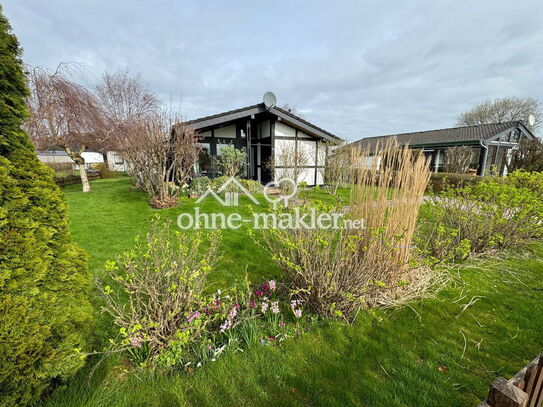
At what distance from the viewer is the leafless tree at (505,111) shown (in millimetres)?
24297

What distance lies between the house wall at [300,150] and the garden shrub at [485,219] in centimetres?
696

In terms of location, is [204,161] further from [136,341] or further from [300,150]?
[136,341]

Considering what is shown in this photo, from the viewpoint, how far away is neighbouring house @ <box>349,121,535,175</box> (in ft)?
48.0

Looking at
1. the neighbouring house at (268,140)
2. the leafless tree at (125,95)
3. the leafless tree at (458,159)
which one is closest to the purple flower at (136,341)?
the neighbouring house at (268,140)

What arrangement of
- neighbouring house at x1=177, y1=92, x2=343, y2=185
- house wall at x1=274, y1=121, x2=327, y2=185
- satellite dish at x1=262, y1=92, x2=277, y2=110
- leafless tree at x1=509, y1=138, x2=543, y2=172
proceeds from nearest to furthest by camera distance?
satellite dish at x1=262, y1=92, x2=277, y2=110, neighbouring house at x1=177, y1=92, x2=343, y2=185, leafless tree at x1=509, y1=138, x2=543, y2=172, house wall at x1=274, y1=121, x2=327, y2=185

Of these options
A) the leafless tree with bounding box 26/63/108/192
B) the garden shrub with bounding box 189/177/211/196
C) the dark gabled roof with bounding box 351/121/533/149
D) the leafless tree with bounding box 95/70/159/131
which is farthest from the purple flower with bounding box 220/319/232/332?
the leafless tree with bounding box 95/70/159/131

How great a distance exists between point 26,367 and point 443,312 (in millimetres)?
3650

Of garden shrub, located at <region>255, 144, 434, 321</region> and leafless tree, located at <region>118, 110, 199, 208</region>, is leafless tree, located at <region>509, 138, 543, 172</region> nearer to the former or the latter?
garden shrub, located at <region>255, 144, 434, 321</region>

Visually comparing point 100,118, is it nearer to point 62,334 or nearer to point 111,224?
point 111,224

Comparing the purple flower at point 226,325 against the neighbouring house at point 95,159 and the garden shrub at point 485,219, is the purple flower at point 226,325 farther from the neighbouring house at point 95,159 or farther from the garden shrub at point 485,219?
the neighbouring house at point 95,159

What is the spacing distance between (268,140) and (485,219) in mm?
9341

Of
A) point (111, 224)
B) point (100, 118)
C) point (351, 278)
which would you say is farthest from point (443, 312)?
point (100, 118)

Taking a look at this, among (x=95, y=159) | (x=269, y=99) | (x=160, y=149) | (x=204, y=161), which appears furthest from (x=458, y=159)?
(x=95, y=159)

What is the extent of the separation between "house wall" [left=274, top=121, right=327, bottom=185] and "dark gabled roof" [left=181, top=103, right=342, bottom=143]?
1.58 ft
